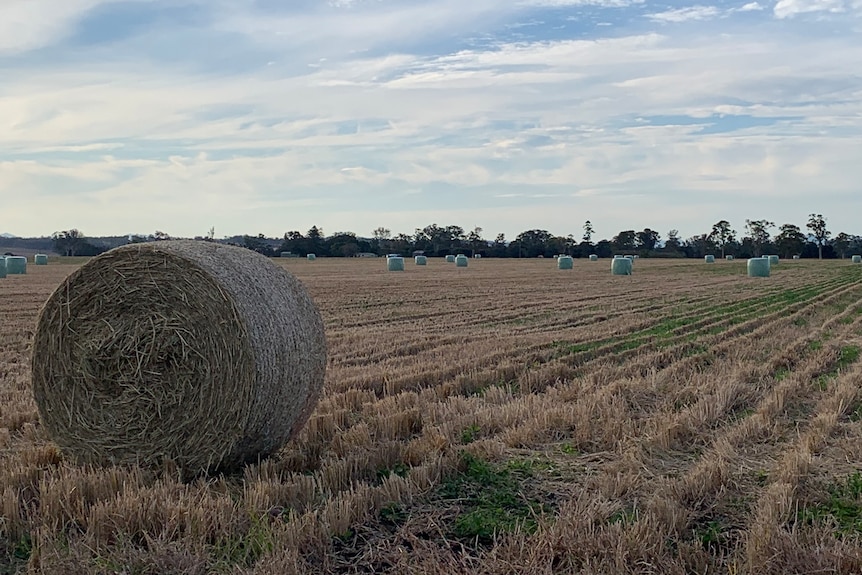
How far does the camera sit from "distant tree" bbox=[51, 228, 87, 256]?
262ft

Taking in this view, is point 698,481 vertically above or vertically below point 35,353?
below

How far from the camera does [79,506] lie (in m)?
5.02

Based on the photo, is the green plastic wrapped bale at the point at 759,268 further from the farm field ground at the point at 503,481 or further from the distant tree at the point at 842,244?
the distant tree at the point at 842,244

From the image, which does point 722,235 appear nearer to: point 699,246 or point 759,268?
point 699,246

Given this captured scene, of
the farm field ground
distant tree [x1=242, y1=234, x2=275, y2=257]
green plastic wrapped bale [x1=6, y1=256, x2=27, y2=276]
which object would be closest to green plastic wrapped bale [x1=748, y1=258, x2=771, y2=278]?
the farm field ground

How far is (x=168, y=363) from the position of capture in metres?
6.36

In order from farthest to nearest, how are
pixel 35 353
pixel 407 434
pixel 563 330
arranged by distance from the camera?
1. pixel 563 330
2. pixel 407 434
3. pixel 35 353

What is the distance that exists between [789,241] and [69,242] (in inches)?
3151

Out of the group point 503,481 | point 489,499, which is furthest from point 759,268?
point 489,499

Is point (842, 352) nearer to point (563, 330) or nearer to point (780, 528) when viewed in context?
point (563, 330)

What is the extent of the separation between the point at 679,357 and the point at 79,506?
8.14 m

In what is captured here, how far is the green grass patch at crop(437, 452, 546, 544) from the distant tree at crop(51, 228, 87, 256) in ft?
265

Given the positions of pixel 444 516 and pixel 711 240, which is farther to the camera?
pixel 711 240

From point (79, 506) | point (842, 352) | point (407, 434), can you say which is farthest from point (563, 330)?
point (79, 506)
